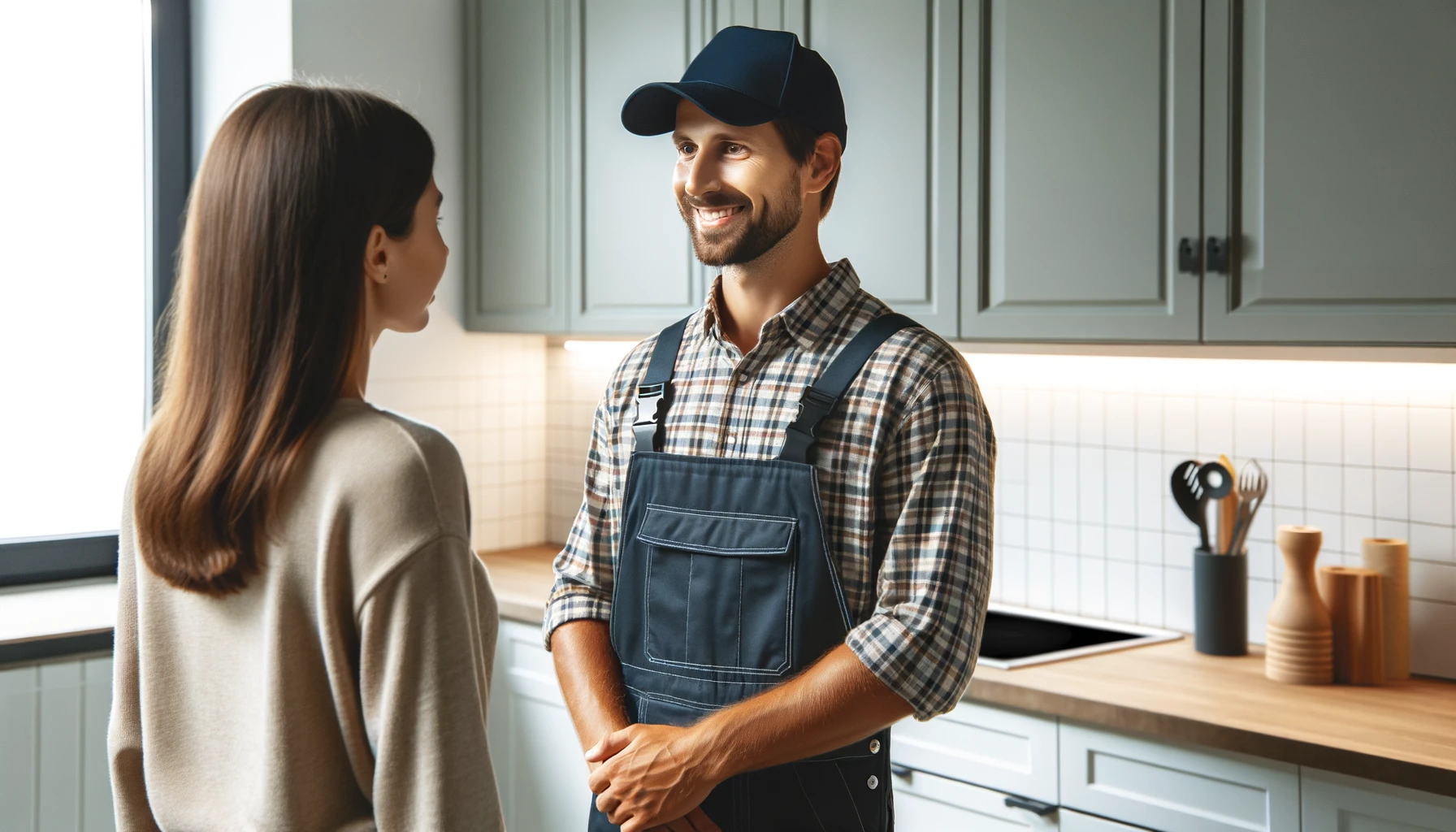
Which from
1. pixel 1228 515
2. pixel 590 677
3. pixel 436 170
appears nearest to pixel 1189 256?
pixel 1228 515

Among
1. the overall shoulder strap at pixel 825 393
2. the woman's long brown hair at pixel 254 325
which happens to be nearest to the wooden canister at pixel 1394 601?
the overall shoulder strap at pixel 825 393

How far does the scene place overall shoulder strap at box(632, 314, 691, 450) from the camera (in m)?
1.55

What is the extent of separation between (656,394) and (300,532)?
75cm

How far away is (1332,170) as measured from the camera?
1.88 meters

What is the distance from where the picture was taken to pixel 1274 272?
195 cm

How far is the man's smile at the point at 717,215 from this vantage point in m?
1.48

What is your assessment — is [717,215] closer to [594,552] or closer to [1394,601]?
[594,552]

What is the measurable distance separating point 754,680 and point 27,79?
239cm

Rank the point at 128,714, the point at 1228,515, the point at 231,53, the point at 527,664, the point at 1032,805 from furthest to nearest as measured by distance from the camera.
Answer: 1. the point at 231,53
2. the point at 527,664
3. the point at 1228,515
4. the point at 1032,805
5. the point at 128,714

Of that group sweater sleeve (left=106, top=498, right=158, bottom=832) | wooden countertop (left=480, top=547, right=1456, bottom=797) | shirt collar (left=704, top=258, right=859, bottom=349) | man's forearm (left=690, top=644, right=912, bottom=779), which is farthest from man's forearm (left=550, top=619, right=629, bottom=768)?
wooden countertop (left=480, top=547, right=1456, bottom=797)

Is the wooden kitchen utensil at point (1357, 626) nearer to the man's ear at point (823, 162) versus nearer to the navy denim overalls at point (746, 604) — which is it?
the navy denim overalls at point (746, 604)

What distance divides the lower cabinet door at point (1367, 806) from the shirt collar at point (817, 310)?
0.94 meters

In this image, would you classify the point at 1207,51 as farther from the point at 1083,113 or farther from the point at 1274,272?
the point at 1274,272

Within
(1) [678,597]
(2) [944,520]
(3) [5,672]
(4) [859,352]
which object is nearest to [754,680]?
(1) [678,597]
